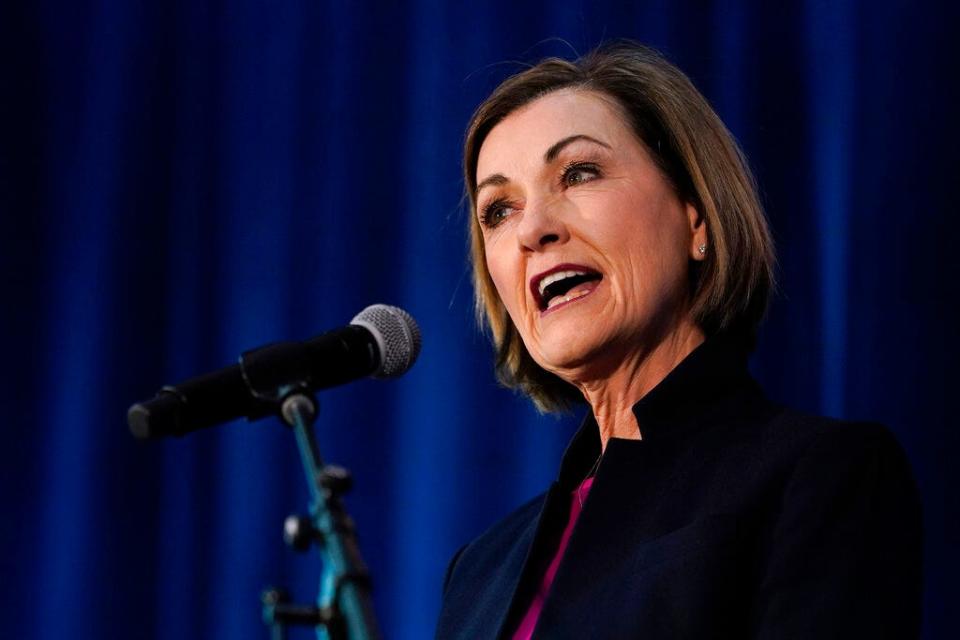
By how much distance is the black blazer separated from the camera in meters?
1.35

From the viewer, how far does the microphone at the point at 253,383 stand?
1139 millimetres

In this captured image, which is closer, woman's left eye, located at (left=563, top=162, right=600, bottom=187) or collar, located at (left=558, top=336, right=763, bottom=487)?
collar, located at (left=558, top=336, right=763, bottom=487)

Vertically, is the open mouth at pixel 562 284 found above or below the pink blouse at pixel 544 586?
above

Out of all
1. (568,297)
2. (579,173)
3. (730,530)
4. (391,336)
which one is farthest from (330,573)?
(579,173)

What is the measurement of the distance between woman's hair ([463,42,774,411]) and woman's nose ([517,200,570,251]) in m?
0.20

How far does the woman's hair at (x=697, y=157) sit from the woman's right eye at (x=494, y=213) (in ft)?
0.56

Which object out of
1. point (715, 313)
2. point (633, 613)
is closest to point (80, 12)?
point (715, 313)

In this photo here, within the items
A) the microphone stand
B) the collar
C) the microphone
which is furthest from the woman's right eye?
the microphone stand

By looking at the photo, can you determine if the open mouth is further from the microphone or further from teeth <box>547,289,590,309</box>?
the microphone

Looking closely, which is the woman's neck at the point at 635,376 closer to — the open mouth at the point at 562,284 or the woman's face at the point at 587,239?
the woman's face at the point at 587,239

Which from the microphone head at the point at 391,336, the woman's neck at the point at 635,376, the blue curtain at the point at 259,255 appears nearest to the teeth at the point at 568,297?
the woman's neck at the point at 635,376

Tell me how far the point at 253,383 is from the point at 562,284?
74 centimetres

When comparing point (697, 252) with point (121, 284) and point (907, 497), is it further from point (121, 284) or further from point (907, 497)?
point (121, 284)

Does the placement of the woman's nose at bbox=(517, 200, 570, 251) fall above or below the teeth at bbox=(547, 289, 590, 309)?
above
